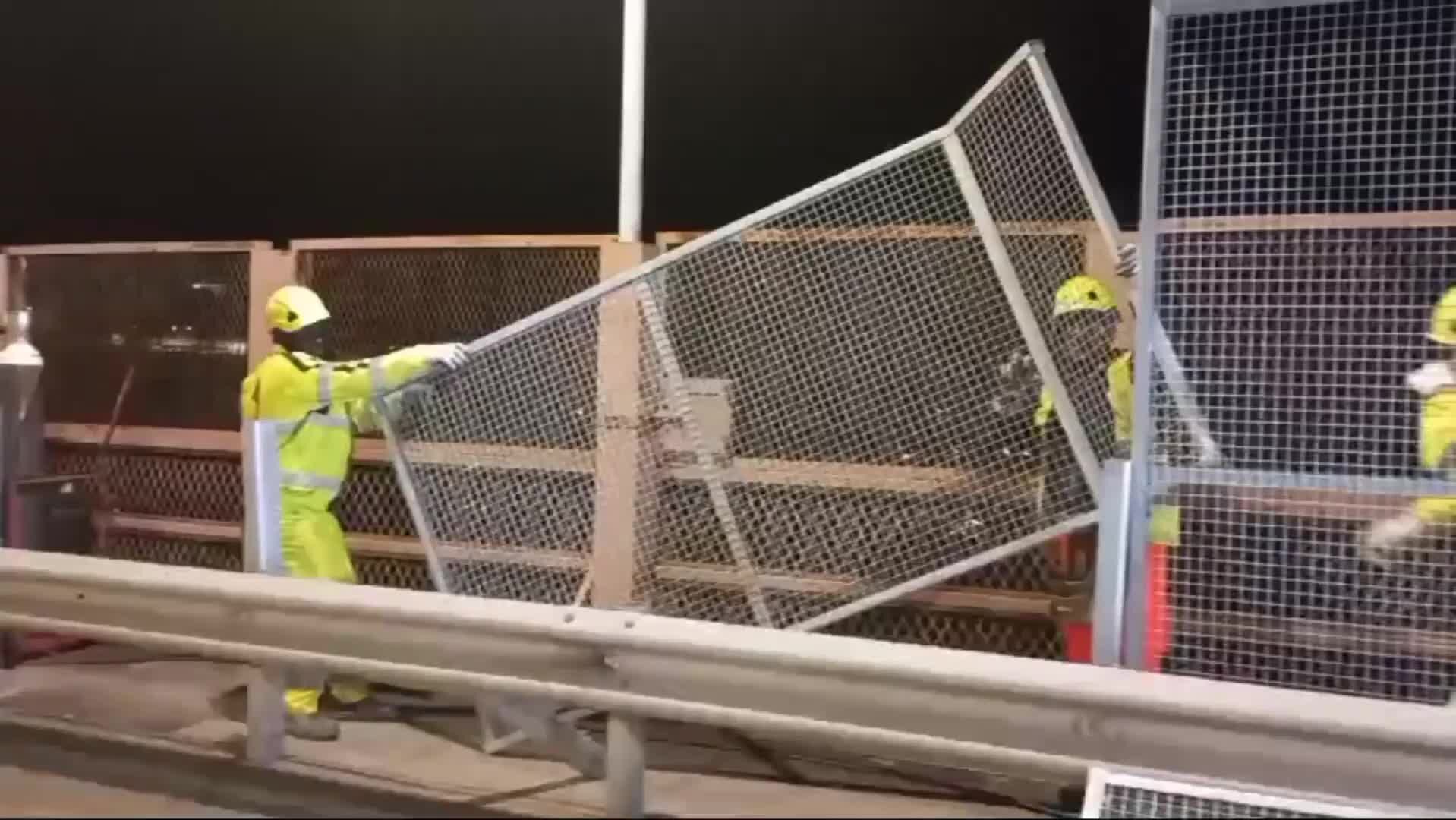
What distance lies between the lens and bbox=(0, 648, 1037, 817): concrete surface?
439cm

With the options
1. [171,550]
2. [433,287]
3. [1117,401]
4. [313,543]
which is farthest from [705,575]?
[171,550]

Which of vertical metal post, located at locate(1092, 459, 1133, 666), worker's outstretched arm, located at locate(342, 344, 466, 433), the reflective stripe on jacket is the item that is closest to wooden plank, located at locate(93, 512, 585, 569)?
worker's outstretched arm, located at locate(342, 344, 466, 433)

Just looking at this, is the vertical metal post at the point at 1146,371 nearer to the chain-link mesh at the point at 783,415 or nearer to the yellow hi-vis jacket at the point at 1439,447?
the yellow hi-vis jacket at the point at 1439,447

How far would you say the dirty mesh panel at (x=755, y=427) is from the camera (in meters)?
4.88

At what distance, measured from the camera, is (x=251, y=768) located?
4637mm

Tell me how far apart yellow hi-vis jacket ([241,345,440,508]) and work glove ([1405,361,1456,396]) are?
3460 mm

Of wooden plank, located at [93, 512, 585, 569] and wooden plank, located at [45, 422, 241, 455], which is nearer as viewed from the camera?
wooden plank, located at [93, 512, 585, 569]

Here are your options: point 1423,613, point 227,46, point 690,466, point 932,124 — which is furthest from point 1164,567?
point 227,46

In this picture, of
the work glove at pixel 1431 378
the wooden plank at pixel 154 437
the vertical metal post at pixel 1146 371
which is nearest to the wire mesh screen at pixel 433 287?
the wooden plank at pixel 154 437

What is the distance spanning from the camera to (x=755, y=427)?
5.15 meters

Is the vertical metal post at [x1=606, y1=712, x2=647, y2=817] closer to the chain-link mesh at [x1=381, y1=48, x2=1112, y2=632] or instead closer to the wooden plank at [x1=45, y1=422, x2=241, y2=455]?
the chain-link mesh at [x1=381, y1=48, x2=1112, y2=632]

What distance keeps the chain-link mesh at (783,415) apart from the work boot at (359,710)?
108 cm

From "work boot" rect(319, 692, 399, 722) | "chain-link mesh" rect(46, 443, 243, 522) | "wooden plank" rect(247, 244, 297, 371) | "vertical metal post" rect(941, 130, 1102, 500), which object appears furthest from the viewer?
"chain-link mesh" rect(46, 443, 243, 522)

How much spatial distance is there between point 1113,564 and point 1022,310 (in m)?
1.26
